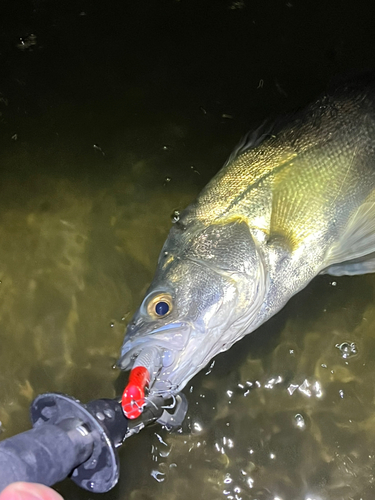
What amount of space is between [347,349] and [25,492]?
→ 1599 mm

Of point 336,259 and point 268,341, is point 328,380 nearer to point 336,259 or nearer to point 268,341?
point 268,341

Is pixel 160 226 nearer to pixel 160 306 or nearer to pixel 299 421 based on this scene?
pixel 160 306

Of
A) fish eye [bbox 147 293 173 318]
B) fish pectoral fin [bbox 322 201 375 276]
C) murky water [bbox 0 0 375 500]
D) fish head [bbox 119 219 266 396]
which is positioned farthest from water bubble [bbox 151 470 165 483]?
fish pectoral fin [bbox 322 201 375 276]

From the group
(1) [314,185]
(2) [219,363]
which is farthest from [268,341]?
(1) [314,185]

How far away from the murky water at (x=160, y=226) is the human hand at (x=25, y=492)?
1112 millimetres

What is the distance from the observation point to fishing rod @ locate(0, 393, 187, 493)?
1.05 meters

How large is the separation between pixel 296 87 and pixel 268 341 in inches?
54.7

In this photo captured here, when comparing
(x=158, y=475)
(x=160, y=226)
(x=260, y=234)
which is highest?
(x=160, y=226)

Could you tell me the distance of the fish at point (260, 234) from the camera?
165cm

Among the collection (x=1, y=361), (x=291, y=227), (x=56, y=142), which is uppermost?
(x=56, y=142)

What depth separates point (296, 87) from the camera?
2574 mm

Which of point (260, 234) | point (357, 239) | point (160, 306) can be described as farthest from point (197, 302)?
point (357, 239)

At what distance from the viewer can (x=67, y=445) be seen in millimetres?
1160

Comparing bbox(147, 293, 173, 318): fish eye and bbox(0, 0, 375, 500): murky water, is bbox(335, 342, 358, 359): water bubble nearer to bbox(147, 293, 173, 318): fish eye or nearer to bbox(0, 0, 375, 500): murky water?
bbox(0, 0, 375, 500): murky water
